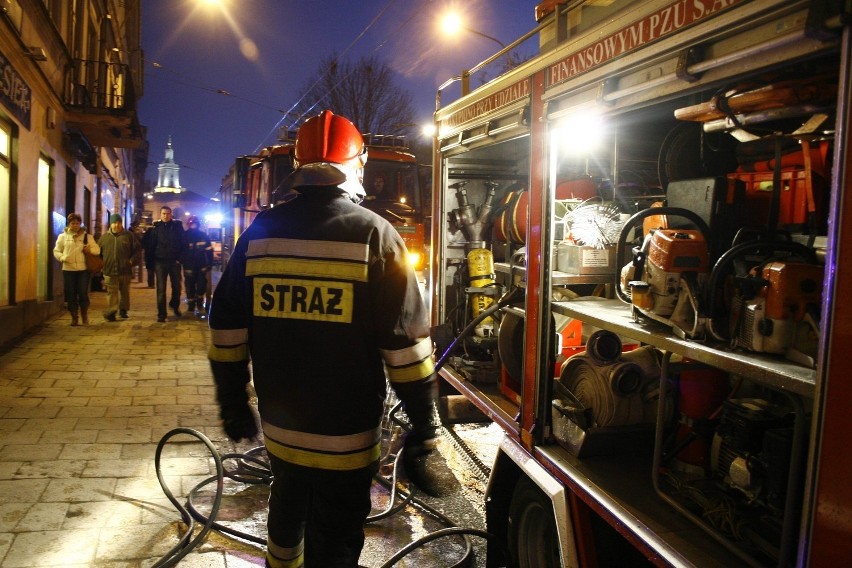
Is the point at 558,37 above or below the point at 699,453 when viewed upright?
above

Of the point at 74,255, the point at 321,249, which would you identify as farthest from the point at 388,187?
the point at 321,249

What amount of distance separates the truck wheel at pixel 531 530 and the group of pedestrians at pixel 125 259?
354 inches

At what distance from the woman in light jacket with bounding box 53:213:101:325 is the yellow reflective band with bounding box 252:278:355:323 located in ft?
28.9

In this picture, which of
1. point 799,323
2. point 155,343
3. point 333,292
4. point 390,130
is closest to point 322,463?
point 333,292

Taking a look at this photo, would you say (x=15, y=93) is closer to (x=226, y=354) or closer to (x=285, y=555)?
(x=226, y=354)

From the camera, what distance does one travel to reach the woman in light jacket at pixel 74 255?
9680 millimetres

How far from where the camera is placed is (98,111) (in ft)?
44.4

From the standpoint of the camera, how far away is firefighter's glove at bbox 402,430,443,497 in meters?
2.44

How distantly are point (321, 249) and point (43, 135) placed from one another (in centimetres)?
1113

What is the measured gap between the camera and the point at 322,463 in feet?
7.64

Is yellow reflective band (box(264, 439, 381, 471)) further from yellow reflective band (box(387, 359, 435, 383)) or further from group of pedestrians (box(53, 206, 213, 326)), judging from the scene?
group of pedestrians (box(53, 206, 213, 326))

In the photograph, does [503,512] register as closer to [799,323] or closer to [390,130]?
[799,323]

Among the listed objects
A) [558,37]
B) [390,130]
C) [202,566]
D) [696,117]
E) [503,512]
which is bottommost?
[202,566]

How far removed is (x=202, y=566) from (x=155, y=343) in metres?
6.59
